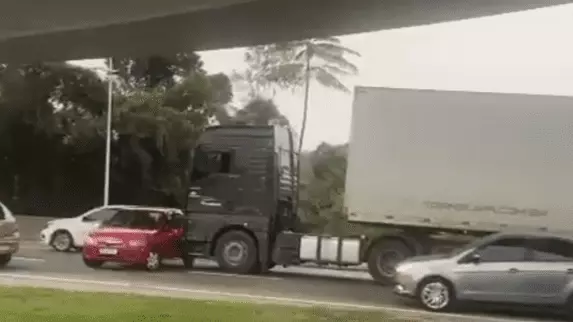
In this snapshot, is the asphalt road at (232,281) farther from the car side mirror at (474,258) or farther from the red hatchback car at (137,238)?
the car side mirror at (474,258)

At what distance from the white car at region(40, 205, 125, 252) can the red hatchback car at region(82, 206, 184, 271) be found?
0.79ft

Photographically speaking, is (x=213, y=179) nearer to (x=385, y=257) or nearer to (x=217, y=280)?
(x=217, y=280)

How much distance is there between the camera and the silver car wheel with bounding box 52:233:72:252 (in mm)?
12734

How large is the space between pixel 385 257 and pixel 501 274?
2289 millimetres

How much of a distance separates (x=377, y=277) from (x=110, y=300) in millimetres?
4396

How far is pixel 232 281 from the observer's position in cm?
1052

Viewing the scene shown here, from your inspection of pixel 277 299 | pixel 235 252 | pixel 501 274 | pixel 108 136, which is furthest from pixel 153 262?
pixel 501 274

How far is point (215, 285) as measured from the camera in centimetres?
→ 998

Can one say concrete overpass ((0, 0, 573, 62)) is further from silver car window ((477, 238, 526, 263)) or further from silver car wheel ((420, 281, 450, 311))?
silver car wheel ((420, 281, 450, 311))

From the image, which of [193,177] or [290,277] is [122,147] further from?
[290,277]

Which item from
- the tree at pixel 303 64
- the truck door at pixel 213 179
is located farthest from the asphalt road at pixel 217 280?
the tree at pixel 303 64

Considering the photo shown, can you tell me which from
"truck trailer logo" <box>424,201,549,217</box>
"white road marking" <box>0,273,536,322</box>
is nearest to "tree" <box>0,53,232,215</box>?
"white road marking" <box>0,273,536,322</box>

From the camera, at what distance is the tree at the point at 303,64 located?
30.8 feet

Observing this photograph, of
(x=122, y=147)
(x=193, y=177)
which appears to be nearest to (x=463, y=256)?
(x=193, y=177)
